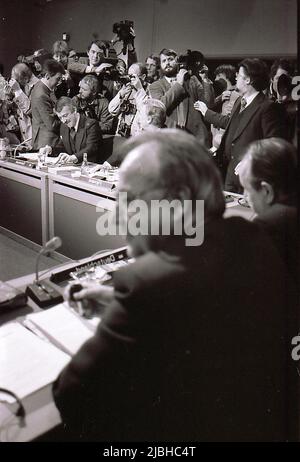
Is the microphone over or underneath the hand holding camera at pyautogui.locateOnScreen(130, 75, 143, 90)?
underneath

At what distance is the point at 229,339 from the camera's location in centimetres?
106

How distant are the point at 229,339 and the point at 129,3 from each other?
278 centimetres

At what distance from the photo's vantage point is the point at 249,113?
78.9 inches

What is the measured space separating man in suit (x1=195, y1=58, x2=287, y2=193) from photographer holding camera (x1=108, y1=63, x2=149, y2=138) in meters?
1.31

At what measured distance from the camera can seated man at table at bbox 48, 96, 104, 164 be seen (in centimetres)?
384

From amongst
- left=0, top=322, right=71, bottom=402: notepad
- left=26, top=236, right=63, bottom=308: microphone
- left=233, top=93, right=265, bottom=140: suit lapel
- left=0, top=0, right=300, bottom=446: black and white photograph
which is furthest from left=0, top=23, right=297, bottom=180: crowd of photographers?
left=0, top=322, right=71, bottom=402: notepad

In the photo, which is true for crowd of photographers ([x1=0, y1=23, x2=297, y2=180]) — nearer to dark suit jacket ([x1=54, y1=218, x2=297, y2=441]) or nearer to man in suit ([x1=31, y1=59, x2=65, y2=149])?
man in suit ([x1=31, y1=59, x2=65, y2=149])

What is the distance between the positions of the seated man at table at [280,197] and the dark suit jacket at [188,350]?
22cm

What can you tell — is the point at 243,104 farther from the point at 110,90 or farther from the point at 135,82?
the point at 110,90

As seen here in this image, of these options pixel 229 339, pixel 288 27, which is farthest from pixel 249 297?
pixel 288 27

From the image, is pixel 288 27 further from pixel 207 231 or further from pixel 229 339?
pixel 229 339

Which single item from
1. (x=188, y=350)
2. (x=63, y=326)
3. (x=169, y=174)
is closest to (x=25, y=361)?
(x=63, y=326)

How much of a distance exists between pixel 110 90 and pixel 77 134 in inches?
20.1
